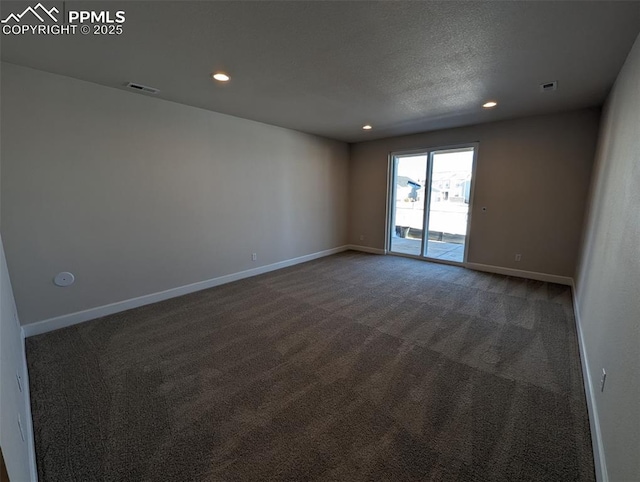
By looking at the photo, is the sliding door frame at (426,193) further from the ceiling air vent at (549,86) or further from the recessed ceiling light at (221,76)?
the recessed ceiling light at (221,76)

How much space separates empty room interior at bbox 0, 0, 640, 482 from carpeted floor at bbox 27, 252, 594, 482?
16 millimetres

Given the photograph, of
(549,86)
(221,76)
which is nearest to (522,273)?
(549,86)

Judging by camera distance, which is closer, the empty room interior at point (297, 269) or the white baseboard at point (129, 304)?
the empty room interior at point (297, 269)

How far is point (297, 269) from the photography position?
4.96 m

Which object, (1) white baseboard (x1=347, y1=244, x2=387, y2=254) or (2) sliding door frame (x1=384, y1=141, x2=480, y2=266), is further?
(1) white baseboard (x1=347, y1=244, x2=387, y2=254)

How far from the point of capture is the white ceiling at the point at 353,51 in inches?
67.8

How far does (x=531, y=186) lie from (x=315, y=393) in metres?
4.44

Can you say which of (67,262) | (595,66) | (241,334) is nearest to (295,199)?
(241,334)

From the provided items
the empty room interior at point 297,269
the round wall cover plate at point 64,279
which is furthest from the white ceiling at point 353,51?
the round wall cover plate at point 64,279

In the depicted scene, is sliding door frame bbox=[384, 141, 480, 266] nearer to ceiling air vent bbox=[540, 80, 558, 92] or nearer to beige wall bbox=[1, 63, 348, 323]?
ceiling air vent bbox=[540, 80, 558, 92]

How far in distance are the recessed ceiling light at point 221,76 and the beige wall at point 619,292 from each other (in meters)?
3.13

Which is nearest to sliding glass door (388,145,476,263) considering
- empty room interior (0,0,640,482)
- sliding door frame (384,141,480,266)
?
sliding door frame (384,141,480,266)

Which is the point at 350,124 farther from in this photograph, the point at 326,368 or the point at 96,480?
the point at 96,480

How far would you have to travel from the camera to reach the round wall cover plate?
110 inches
